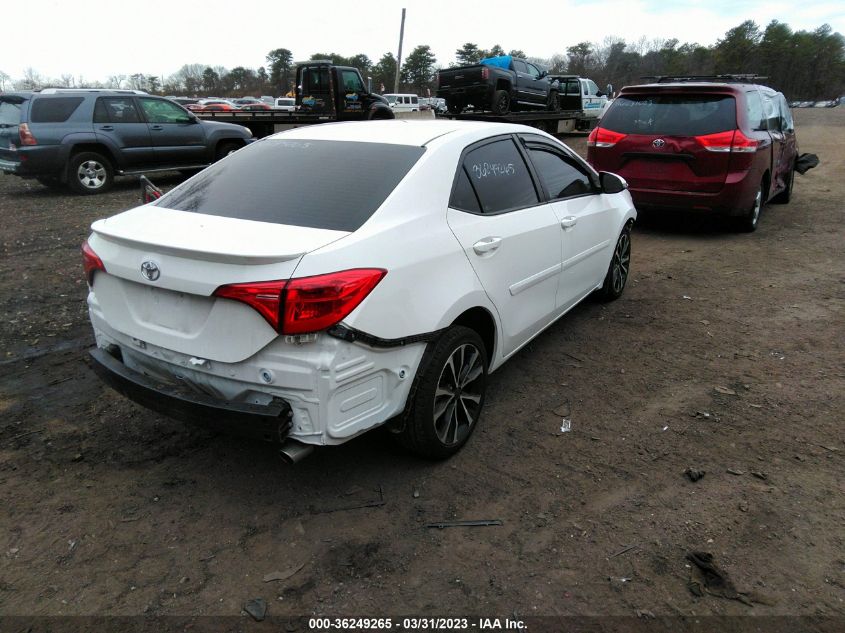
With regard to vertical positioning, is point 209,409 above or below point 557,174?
below

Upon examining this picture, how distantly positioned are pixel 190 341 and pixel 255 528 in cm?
90

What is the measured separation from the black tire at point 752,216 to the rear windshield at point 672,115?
51.0 inches

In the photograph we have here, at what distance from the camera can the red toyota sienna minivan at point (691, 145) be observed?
7160mm

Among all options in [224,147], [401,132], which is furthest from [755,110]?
[224,147]

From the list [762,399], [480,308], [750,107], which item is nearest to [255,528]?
[480,308]

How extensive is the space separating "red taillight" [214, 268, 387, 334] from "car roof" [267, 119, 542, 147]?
1.22 meters

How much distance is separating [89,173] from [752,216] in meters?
10.9

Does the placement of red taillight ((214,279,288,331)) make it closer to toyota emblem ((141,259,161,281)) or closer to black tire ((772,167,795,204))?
toyota emblem ((141,259,161,281))

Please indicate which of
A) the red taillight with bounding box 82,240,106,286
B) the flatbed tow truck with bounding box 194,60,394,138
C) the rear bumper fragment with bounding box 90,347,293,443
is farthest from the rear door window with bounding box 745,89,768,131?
the flatbed tow truck with bounding box 194,60,394,138

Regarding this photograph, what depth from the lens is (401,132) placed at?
3555mm

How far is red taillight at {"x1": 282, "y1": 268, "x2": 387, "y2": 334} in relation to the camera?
7.75 ft

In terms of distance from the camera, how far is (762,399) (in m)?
3.86

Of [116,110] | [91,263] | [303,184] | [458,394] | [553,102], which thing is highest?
[553,102]

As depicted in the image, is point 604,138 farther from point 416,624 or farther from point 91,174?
point 91,174
